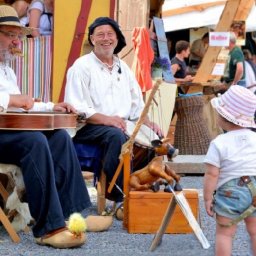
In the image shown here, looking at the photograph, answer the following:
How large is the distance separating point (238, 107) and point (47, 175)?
125cm

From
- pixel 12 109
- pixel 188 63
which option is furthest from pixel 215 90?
pixel 12 109

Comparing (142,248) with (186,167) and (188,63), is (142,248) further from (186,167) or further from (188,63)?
(188,63)

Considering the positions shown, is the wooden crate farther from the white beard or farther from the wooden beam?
the wooden beam

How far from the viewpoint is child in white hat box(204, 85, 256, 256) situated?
4.01 metres

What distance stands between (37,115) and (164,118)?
3.53 m

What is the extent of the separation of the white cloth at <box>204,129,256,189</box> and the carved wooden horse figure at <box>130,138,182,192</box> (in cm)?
107

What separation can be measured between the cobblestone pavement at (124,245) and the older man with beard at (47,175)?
10cm

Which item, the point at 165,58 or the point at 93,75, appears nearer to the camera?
the point at 93,75

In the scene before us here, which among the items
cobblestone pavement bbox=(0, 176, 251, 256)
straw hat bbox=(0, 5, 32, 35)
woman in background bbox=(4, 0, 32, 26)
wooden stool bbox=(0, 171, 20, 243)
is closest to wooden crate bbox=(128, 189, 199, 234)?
cobblestone pavement bbox=(0, 176, 251, 256)

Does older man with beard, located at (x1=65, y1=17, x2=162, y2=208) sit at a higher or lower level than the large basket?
higher

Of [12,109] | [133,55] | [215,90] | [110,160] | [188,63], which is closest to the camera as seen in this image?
[12,109]

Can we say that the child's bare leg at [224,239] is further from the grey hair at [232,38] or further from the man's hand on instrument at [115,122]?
the grey hair at [232,38]

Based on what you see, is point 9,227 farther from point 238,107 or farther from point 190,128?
point 190,128

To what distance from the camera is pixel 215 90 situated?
36.1 feet
